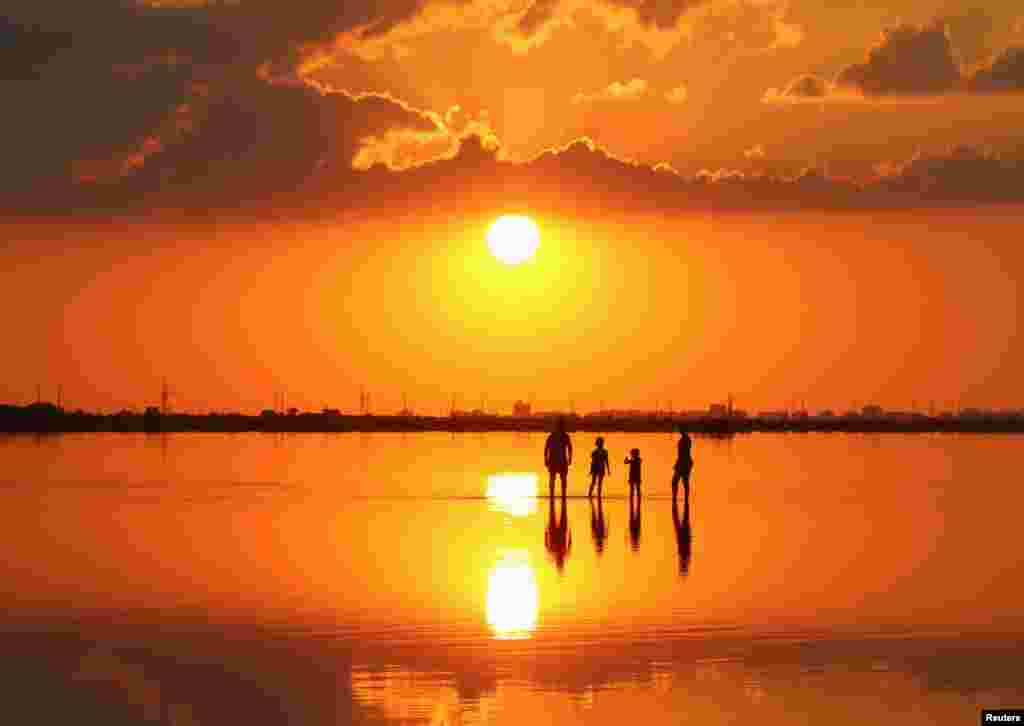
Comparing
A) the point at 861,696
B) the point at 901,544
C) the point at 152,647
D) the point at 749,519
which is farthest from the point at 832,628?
the point at 749,519

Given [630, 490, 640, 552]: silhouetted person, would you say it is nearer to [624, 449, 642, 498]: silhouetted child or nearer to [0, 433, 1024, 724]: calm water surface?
[0, 433, 1024, 724]: calm water surface

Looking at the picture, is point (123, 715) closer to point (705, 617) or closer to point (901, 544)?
point (705, 617)

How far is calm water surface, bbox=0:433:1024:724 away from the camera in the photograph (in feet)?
51.2

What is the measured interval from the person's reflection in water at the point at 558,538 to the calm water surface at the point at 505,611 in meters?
0.08

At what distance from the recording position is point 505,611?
2139cm

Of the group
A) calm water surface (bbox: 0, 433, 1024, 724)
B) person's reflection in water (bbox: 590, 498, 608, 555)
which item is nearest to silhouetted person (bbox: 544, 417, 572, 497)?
calm water surface (bbox: 0, 433, 1024, 724)

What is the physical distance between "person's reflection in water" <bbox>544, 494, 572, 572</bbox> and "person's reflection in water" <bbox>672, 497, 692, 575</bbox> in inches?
67.1

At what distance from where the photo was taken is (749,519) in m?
38.2

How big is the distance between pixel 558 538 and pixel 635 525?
414cm

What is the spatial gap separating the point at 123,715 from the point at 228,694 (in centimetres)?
109

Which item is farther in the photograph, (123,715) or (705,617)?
(705,617)

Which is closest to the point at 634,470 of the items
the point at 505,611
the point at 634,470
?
the point at 634,470

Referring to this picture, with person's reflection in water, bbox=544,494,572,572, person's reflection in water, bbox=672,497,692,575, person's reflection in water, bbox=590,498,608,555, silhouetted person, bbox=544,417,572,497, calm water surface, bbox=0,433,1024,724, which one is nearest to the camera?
calm water surface, bbox=0,433,1024,724

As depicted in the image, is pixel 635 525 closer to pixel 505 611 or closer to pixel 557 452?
pixel 557 452
